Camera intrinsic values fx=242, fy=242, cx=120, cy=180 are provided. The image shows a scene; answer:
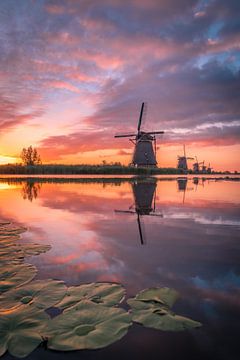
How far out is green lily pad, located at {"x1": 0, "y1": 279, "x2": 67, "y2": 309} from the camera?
2881 millimetres

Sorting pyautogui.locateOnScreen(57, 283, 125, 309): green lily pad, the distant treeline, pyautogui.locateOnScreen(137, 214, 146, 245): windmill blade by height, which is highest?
the distant treeline

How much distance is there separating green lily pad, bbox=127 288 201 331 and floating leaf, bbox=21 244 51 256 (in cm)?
260

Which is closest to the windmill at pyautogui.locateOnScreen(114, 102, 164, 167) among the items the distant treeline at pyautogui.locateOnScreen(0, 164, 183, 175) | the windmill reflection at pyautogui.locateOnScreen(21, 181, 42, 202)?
the distant treeline at pyautogui.locateOnScreen(0, 164, 183, 175)

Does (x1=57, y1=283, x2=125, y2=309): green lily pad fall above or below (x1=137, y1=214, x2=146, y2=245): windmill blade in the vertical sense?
above

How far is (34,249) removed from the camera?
16.4 feet

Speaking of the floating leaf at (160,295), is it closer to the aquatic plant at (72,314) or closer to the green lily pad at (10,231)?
the aquatic plant at (72,314)

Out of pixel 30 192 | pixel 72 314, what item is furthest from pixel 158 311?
pixel 30 192

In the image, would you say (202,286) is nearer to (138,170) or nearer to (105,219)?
(105,219)

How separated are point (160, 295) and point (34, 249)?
118 inches

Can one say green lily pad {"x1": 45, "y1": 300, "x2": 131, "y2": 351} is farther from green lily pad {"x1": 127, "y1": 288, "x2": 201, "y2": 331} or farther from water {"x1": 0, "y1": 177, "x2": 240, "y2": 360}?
green lily pad {"x1": 127, "y1": 288, "x2": 201, "y2": 331}

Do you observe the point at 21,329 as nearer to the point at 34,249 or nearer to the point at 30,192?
the point at 34,249

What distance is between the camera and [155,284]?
3.50 m

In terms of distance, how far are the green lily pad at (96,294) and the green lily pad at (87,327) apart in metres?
0.15

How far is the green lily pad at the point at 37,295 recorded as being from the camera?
2.88 metres
